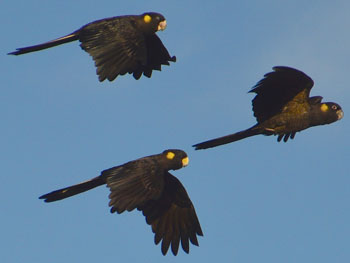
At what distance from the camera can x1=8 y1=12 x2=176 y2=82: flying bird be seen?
1681 centimetres

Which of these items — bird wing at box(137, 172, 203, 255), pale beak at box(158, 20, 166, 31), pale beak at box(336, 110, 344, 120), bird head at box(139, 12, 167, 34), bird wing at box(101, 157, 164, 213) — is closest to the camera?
bird wing at box(101, 157, 164, 213)

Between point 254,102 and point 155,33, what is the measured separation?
2.35 m

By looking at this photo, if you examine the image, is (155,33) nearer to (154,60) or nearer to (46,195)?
(154,60)

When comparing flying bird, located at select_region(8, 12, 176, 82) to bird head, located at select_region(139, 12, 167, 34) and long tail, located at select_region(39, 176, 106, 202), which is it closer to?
bird head, located at select_region(139, 12, 167, 34)

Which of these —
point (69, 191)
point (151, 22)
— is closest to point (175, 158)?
point (69, 191)

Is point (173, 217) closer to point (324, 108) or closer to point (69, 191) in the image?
point (69, 191)

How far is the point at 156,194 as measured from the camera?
15.9 metres

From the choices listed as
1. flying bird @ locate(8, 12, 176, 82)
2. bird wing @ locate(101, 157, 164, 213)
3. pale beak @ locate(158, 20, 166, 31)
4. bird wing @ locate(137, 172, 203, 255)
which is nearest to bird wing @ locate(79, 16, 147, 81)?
flying bird @ locate(8, 12, 176, 82)

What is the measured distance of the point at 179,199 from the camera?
17969mm

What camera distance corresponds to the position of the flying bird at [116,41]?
55.2ft

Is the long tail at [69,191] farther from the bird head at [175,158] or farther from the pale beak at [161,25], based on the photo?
the pale beak at [161,25]

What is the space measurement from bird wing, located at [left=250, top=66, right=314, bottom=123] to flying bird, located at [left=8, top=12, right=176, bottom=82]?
5.86ft

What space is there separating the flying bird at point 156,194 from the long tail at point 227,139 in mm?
484

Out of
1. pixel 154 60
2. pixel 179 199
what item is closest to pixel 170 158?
pixel 179 199
